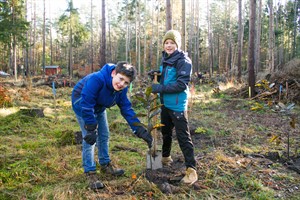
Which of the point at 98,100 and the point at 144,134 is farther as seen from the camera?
the point at 144,134

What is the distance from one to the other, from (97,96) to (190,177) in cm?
135

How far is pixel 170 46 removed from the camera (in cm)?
296

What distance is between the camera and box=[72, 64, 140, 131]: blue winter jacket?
8.68ft

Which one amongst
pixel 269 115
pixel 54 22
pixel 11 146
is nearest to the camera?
pixel 11 146

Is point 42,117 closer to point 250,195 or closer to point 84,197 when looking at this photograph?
point 84,197

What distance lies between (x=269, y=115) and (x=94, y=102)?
6.09m

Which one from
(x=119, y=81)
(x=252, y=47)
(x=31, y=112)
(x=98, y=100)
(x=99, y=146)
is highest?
(x=252, y=47)

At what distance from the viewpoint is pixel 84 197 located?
103 inches

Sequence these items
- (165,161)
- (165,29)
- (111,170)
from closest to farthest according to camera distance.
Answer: (111,170), (165,161), (165,29)

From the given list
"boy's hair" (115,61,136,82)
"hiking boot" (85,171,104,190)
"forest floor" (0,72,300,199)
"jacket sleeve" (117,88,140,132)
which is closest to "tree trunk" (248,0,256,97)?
"forest floor" (0,72,300,199)

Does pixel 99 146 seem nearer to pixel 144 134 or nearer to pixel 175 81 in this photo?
pixel 144 134

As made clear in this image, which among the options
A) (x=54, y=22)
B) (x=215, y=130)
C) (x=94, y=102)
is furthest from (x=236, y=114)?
(x=54, y=22)

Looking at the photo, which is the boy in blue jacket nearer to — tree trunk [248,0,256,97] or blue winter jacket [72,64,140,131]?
blue winter jacket [72,64,140,131]

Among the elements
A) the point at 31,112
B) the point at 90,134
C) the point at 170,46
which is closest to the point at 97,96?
the point at 90,134
